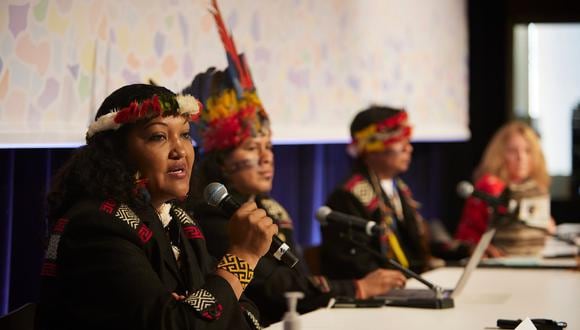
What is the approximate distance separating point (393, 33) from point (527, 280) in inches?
104

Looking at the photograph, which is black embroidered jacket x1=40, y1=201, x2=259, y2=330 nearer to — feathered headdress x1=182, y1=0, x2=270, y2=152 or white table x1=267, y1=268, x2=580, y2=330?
white table x1=267, y1=268, x2=580, y2=330

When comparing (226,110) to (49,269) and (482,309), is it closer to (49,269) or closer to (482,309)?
(482,309)

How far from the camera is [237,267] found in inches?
94.5

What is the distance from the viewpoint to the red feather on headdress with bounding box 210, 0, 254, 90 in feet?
12.3

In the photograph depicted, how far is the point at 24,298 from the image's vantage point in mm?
3287

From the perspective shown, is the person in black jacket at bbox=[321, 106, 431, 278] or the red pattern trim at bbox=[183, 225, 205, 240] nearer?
the red pattern trim at bbox=[183, 225, 205, 240]

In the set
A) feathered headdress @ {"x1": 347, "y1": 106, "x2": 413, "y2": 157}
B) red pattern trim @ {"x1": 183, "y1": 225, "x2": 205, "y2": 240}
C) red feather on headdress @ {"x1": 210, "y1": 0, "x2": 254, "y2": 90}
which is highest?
red feather on headdress @ {"x1": 210, "y1": 0, "x2": 254, "y2": 90}

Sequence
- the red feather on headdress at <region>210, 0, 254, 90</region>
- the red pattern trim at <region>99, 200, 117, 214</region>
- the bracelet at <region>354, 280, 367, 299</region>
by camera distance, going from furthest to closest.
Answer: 1. the red feather on headdress at <region>210, 0, 254, 90</region>
2. the bracelet at <region>354, 280, 367, 299</region>
3. the red pattern trim at <region>99, 200, 117, 214</region>

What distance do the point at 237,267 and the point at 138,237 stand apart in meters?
0.25

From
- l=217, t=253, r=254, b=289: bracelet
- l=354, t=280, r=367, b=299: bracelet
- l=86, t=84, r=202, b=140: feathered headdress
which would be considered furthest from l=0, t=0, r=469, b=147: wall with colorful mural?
l=354, t=280, r=367, b=299: bracelet

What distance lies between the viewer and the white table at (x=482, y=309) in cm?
289

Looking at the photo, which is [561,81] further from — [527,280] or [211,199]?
[211,199]

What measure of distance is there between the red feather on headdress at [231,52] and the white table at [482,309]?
3.35ft

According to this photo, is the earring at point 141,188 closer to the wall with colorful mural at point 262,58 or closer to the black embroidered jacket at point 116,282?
the black embroidered jacket at point 116,282
